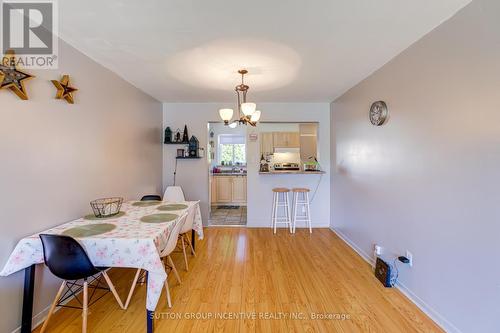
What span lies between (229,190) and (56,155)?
4.86m

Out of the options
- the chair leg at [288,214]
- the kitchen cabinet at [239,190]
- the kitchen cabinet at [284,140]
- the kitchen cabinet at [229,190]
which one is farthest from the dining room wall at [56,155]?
the kitchen cabinet at [284,140]

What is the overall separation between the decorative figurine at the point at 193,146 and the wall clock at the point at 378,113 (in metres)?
2.95

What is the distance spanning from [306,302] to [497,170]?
69.5 inches

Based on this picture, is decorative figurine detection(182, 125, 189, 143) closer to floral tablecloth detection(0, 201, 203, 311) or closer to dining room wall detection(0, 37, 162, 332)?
dining room wall detection(0, 37, 162, 332)

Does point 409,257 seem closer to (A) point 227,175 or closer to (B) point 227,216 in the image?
(B) point 227,216

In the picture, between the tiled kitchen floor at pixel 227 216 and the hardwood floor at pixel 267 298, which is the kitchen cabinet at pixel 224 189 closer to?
the tiled kitchen floor at pixel 227 216

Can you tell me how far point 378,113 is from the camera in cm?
271

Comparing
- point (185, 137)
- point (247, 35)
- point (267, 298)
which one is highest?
point (247, 35)

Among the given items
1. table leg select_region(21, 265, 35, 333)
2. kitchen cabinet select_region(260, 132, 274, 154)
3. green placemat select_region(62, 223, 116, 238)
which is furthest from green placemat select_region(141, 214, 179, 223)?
kitchen cabinet select_region(260, 132, 274, 154)

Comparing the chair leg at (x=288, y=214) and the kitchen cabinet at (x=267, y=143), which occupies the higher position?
the kitchen cabinet at (x=267, y=143)

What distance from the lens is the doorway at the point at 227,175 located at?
5.80 metres

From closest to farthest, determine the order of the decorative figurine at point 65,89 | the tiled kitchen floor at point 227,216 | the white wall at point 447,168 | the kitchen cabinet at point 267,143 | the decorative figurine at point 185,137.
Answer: the white wall at point 447,168 < the decorative figurine at point 65,89 < the decorative figurine at point 185,137 < the tiled kitchen floor at point 227,216 < the kitchen cabinet at point 267,143

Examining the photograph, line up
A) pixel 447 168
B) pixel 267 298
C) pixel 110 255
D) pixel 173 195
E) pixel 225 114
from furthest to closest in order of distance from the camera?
1. pixel 173 195
2. pixel 225 114
3. pixel 267 298
4. pixel 447 168
5. pixel 110 255

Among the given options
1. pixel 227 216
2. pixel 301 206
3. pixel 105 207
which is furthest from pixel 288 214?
pixel 105 207
